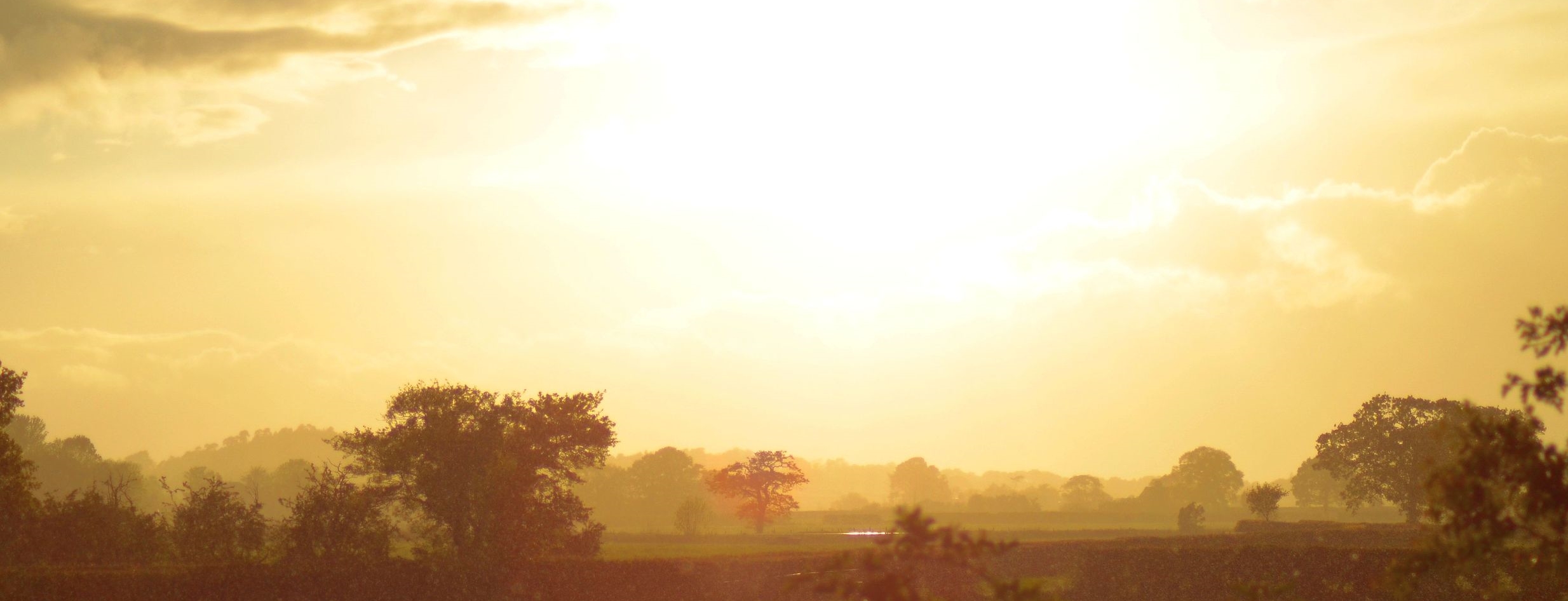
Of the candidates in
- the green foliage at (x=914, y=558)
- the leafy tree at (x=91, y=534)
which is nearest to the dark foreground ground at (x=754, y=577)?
the leafy tree at (x=91, y=534)

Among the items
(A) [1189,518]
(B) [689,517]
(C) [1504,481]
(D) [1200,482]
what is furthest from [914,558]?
(D) [1200,482]

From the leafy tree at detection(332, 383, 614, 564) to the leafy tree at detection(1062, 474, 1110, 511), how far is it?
434ft

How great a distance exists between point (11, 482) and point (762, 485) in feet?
239

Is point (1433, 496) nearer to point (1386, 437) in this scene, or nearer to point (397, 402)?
point (397, 402)

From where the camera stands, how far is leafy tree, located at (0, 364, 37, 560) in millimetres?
42562

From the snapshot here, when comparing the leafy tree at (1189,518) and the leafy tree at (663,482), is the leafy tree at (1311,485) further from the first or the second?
the leafy tree at (663,482)

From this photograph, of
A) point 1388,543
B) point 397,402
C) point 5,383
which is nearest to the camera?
point 5,383

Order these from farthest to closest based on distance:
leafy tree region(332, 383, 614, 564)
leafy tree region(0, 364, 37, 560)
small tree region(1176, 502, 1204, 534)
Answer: small tree region(1176, 502, 1204, 534)
leafy tree region(332, 383, 614, 564)
leafy tree region(0, 364, 37, 560)

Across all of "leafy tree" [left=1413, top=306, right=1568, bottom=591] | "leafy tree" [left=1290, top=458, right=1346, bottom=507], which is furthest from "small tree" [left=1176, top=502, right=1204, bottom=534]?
"leafy tree" [left=1413, top=306, right=1568, bottom=591]

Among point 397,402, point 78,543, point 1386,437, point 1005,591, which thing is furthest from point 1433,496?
point 1386,437

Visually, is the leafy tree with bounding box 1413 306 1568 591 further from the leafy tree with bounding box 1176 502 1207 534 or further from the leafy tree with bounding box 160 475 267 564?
the leafy tree with bounding box 1176 502 1207 534

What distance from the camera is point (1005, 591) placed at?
10.0m

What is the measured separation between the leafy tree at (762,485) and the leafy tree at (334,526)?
60.9 meters

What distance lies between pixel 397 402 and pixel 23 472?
17.4 m
